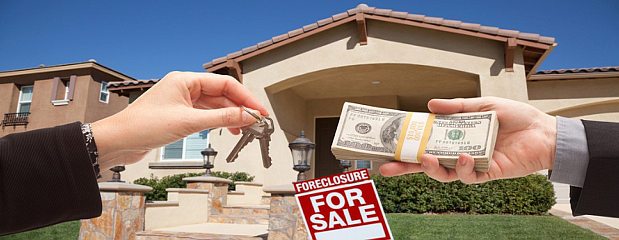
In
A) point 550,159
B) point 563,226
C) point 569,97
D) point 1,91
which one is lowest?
point 563,226

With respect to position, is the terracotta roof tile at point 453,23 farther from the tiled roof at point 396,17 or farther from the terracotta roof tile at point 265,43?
the terracotta roof tile at point 265,43

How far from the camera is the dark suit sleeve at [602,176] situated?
5.56 ft

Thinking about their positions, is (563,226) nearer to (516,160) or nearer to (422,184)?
(422,184)

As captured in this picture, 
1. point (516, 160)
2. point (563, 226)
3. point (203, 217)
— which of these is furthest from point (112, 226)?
point (563, 226)

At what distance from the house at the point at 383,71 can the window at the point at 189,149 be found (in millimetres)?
31

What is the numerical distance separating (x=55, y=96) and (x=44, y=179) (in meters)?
23.0

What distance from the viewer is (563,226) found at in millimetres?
6246

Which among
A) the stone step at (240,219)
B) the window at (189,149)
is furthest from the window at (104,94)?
the stone step at (240,219)

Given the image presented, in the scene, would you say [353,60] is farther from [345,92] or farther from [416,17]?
[345,92]

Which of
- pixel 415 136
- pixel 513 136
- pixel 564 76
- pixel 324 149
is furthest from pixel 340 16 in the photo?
pixel 415 136

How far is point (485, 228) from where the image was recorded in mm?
6145

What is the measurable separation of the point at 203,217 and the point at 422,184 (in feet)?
15.1

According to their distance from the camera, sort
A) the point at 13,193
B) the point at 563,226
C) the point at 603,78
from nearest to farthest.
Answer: the point at 13,193, the point at 563,226, the point at 603,78

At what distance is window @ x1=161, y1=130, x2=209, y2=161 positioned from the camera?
40.1 feet
